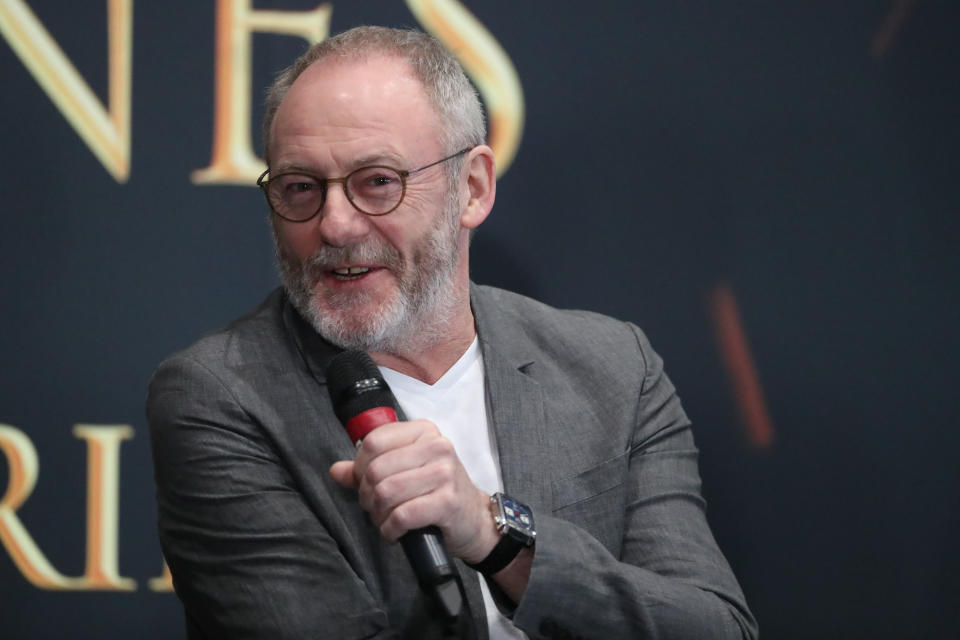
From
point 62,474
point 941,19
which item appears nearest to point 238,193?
point 62,474

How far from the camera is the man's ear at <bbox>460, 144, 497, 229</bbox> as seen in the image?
1763 mm

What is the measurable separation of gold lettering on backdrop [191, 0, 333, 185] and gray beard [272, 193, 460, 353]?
744 mm

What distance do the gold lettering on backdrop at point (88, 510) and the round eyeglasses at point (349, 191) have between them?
1006 millimetres

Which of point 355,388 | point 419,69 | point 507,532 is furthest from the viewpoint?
point 419,69

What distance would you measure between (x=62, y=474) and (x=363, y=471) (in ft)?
4.91

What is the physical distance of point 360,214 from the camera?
1554 mm

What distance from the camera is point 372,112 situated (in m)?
1.57

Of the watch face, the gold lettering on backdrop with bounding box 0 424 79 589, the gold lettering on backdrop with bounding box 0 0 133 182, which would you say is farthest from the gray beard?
the gold lettering on backdrop with bounding box 0 424 79 589

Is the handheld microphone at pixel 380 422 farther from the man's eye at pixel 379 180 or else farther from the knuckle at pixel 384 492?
the man's eye at pixel 379 180

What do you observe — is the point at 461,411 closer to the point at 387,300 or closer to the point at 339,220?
the point at 387,300

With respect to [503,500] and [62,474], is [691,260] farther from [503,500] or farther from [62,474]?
[62,474]

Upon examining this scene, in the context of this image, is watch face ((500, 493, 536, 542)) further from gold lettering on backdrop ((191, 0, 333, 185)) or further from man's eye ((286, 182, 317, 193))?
gold lettering on backdrop ((191, 0, 333, 185))

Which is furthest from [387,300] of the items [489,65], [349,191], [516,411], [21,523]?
[21,523]

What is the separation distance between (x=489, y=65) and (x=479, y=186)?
0.61 meters
